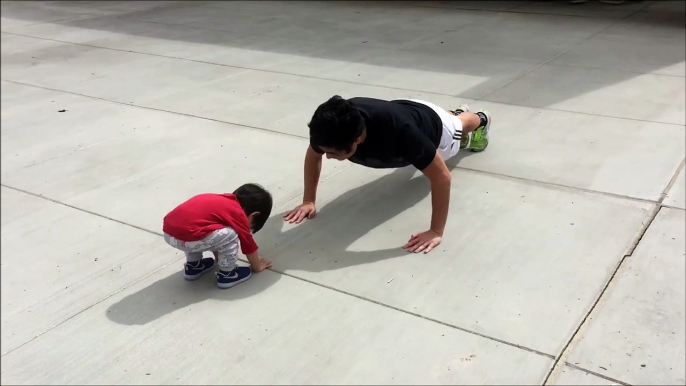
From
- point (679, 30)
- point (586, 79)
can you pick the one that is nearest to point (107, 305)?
point (586, 79)

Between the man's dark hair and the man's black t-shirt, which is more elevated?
the man's dark hair

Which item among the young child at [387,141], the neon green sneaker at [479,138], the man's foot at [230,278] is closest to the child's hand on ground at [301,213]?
the young child at [387,141]

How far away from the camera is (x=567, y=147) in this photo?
15.4 ft

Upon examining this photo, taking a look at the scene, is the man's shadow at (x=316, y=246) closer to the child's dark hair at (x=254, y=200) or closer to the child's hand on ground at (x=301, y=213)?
the child's hand on ground at (x=301, y=213)

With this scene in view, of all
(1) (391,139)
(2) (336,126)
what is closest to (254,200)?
(2) (336,126)

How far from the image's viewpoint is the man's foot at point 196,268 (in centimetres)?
320

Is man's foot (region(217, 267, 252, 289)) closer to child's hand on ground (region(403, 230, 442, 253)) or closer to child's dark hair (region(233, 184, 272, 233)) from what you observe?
child's dark hair (region(233, 184, 272, 233))

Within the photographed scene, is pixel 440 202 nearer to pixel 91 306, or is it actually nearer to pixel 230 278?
pixel 230 278

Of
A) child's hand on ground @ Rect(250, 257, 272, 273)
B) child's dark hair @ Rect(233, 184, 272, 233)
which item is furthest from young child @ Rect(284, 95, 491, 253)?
child's hand on ground @ Rect(250, 257, 272, 273)

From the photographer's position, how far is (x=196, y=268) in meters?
3.21

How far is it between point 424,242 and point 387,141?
0.55 meters

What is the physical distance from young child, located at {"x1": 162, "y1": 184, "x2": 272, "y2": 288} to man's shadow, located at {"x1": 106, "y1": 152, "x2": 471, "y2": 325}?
80 mm

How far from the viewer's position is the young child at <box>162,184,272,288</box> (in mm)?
2949

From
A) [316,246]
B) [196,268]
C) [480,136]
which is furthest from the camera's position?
[480,136]
